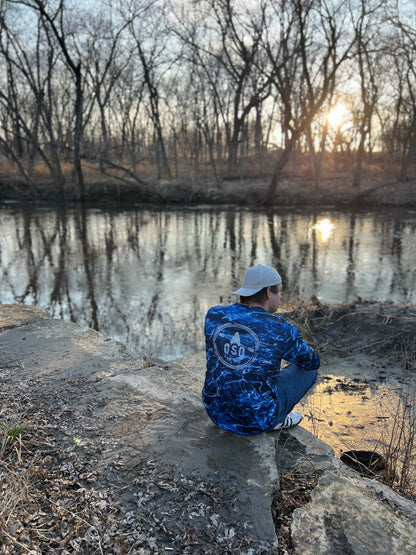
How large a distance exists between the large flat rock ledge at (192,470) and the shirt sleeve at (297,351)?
503 millimetres

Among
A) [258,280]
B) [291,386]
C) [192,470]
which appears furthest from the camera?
[291,386]

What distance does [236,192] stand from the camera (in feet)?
71.1

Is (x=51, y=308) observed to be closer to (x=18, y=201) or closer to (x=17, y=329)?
(x=17, y=329)

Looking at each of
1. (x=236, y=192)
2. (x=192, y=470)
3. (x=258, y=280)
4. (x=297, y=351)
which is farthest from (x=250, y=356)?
(x=236, y=192)

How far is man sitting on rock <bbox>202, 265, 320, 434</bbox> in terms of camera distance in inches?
94.3

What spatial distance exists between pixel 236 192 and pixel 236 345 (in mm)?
19906

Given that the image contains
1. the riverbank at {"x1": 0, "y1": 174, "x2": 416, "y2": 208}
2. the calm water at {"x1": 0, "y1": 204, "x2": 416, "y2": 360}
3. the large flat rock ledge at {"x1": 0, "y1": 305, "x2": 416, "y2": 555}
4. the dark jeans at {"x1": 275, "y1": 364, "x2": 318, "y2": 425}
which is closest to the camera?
the large flat rock ledge at {"x1": 0, "y1": 305, "x2": 416, "y2": 555}

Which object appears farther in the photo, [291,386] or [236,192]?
[236,192]

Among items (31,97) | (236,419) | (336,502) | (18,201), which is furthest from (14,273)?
(31,97)

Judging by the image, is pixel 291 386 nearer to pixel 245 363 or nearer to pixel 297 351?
pixel 297 351

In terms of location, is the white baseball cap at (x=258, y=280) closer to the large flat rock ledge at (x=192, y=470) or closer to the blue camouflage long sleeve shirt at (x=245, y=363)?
the blue camouflage long sleeve shirt at (x=245, y=363)

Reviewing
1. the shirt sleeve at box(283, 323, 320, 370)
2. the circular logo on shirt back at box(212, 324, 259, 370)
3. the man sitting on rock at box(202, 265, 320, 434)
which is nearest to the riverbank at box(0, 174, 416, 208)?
the shirt sleeve at box(283, 323, 320, 370)

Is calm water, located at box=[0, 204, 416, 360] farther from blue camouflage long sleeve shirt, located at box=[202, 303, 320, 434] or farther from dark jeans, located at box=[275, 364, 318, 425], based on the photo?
blue camouflage long sleeve shirt, located at box=[202, 303, 320, 434]

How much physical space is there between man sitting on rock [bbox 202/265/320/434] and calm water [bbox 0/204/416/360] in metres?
2.32
